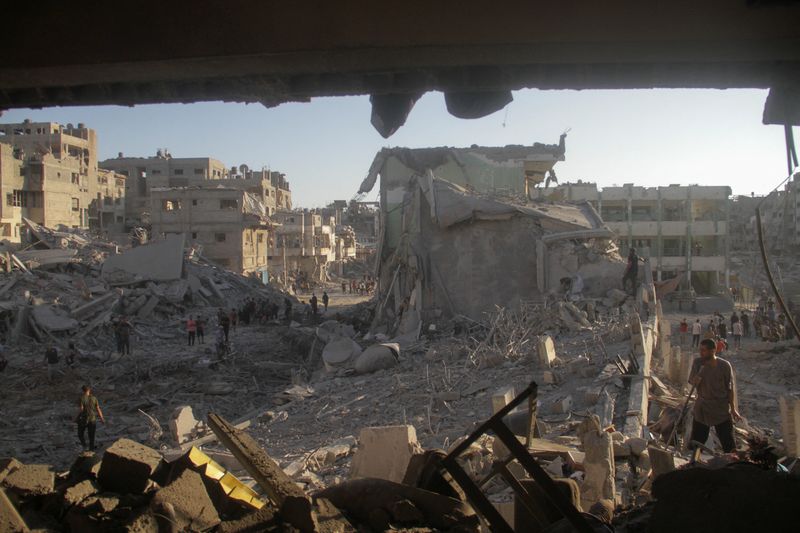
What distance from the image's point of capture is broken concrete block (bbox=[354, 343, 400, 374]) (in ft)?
43.5

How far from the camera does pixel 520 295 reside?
1697 centimetres

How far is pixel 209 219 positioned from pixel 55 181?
45.8 ft

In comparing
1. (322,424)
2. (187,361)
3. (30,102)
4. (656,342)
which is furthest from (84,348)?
(30,102)

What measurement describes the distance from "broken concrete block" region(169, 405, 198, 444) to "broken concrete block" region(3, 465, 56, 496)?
19.9 feet

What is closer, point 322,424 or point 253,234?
point 322,424

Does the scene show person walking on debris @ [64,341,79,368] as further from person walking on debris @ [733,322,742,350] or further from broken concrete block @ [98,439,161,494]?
person walking on debris @ [733,322,742,350]

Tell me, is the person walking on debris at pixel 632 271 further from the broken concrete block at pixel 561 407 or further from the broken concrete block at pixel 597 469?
the broken concrete block at pixel 597 469

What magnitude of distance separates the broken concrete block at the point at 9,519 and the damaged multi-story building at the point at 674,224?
117ft

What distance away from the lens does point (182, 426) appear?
10031 mm

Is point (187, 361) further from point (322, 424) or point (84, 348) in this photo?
point (322, 424)

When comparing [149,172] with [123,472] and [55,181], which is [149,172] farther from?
[123,472]

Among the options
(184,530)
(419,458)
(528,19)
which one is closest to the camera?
(528,19)

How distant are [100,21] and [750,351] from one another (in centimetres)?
1677

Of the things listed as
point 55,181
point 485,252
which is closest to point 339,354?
point 485,252
